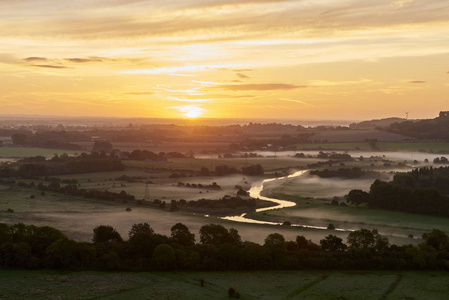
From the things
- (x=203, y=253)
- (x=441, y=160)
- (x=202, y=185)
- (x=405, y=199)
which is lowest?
(x=203, y=253)

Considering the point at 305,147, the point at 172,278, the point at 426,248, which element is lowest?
the point at 172,278

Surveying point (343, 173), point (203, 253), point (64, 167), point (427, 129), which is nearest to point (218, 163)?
point (343, 173)

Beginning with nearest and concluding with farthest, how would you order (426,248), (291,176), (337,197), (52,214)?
(426,248) → (52,214) → (337,197) → (291,176)

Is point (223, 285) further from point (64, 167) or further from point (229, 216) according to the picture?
point (64, 167)

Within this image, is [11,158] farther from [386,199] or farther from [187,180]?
[386,199]

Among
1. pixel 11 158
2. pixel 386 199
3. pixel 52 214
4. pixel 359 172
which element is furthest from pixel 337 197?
pixel 11 158

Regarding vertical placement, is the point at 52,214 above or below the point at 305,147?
below

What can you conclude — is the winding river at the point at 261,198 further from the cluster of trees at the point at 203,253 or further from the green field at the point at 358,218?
the cluster of trees at the point at 203,253
